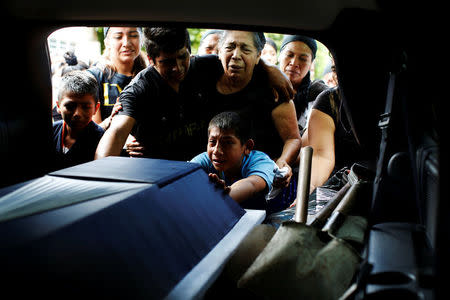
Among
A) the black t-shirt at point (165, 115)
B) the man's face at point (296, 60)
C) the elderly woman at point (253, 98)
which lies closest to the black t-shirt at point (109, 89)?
the black t-shirt at point (165, 115)

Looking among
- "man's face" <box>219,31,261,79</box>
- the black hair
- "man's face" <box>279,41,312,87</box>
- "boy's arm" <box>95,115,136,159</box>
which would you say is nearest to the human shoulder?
"boy's arm" <box>95,115,136,159</box>

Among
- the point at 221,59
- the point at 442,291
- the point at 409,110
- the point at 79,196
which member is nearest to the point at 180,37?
the point at 221,59

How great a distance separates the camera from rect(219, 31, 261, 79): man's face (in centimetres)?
220

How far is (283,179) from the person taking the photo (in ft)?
7.04

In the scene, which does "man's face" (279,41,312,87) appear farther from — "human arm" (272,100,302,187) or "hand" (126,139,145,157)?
"hand" (126,139,145,157)

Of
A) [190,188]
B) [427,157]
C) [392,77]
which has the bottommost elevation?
[190,188]

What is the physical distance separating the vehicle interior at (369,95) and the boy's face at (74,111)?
55cm

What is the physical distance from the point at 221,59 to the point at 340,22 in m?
1.02

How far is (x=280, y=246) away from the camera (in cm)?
94

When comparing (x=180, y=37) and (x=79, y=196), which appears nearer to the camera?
(x=79, y=196)

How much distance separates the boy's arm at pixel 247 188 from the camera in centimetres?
185

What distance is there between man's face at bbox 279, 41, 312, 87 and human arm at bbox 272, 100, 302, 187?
32 centimetres

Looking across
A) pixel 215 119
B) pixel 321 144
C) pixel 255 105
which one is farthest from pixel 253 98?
pixel 321 144

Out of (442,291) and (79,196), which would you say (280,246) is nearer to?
(442,291)
